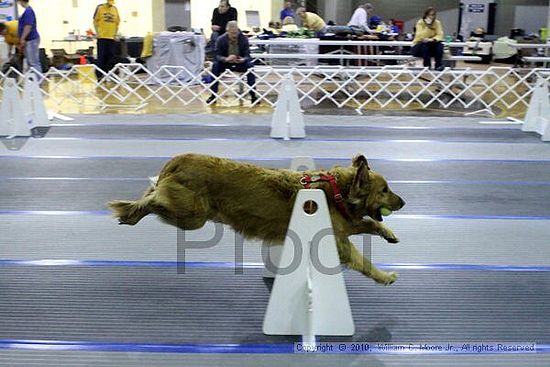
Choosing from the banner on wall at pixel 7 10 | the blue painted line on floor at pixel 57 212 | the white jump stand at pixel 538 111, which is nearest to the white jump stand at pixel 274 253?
the blue painted line on floor at pixel 57 212

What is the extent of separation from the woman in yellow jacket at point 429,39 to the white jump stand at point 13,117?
24.7 ft

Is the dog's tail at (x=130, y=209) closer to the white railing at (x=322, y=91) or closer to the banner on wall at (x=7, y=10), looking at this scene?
the white railing at (x=322, y=91)

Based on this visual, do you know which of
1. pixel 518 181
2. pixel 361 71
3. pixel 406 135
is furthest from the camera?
pixel 361 71

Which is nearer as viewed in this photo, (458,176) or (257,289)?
(257,289)

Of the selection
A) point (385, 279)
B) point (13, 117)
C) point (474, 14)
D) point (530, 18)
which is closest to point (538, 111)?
point (385, 279)

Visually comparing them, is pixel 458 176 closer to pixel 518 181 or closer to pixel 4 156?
pixel 518 181

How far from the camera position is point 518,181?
6340mm

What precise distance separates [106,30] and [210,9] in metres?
8.65

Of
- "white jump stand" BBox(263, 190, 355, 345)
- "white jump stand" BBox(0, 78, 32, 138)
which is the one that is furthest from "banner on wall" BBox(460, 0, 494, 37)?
"white jump stand" BBox(263, 190, 355, 345)

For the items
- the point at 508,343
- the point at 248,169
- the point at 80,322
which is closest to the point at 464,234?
the point at 508,343

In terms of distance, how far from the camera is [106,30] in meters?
12.8

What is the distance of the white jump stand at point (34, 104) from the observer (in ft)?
29.9

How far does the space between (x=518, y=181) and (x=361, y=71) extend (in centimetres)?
528

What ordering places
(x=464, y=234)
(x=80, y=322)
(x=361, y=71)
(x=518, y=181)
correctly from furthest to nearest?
(x=361, y=71) → (x=518, y=181) → (x=464, y=234) → (x=80, y=322)
